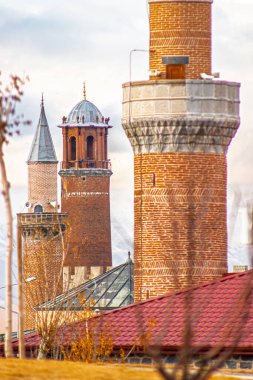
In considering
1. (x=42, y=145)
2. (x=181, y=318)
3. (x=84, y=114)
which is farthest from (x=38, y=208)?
(x=181, y=318)

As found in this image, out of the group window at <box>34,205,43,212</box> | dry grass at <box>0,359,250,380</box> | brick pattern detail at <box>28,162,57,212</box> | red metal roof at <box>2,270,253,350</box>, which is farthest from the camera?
brick pattern detail at <box>28,162,57,212</box>

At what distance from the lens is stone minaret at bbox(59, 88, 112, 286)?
359 feet

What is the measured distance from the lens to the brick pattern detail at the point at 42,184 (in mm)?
110125

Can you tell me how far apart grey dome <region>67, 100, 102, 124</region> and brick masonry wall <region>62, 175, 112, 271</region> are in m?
4.82

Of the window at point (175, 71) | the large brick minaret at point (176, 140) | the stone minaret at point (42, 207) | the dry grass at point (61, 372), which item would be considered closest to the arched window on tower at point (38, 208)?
the stone minaret at point (42, 207)

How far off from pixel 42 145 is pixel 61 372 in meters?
93.1

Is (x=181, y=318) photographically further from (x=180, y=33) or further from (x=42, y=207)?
(x=42, y=207)

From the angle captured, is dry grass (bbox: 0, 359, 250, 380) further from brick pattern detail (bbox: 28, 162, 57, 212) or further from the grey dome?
the grey dome

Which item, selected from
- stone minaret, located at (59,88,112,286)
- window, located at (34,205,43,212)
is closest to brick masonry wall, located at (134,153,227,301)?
stone minaret, located at (59,88,112,286)

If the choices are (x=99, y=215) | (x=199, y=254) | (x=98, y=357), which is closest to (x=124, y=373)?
(x=98, y=357)

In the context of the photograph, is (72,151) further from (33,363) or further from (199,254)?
(33,363)

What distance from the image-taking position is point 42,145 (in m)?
115

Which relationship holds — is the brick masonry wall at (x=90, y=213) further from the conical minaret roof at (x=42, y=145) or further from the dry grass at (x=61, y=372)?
the dry grass at (x=61, y=372)

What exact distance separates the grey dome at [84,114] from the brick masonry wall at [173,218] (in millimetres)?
67352
